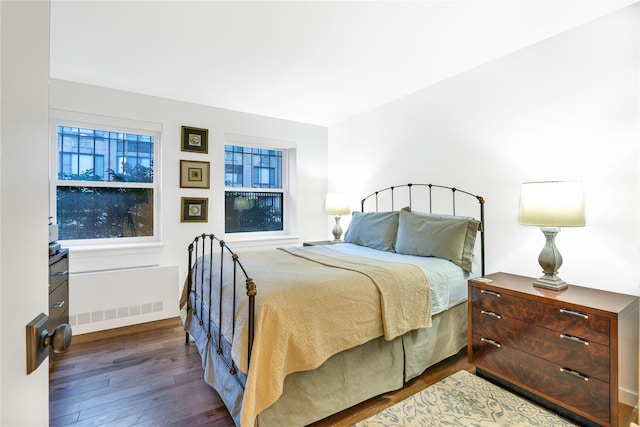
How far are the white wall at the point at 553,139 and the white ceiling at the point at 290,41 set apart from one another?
153 mm

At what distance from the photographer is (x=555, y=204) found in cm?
193

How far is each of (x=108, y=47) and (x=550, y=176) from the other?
3.43 metres

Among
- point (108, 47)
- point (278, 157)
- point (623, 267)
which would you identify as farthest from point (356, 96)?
point (623, 267)

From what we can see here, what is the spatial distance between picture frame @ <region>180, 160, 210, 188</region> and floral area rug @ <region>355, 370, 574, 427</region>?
2.94m

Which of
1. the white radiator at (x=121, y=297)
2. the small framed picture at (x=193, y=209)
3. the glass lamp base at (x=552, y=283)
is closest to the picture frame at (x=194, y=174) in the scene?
the small framed picture at (x=193, y=209)

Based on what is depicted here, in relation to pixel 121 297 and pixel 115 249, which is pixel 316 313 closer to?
pixel 121 297

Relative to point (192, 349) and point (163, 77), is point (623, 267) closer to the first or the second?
point (192, 349)

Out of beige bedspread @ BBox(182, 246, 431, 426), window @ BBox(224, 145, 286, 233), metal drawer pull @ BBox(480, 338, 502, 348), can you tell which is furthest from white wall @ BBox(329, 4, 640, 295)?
window @ BBox(224, 145, 286, 233)

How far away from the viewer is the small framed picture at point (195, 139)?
3611mm

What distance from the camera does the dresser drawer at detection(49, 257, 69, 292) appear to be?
87.2 inches

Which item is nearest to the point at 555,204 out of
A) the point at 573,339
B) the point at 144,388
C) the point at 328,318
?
the point at 573,339

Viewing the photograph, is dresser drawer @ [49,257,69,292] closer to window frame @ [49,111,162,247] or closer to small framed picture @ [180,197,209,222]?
window frame @ [49,111,162,247]

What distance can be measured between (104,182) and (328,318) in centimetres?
297

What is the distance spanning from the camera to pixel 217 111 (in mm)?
3836
